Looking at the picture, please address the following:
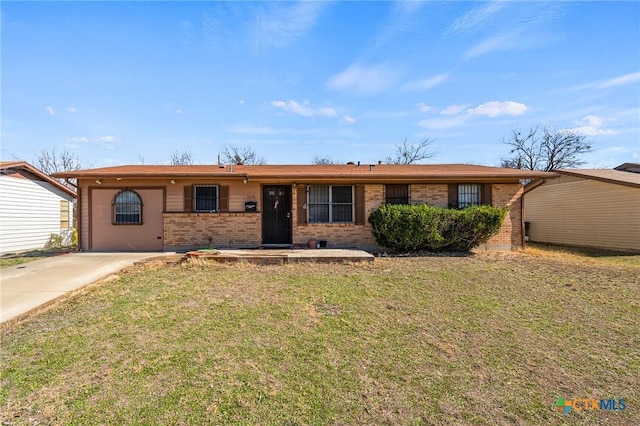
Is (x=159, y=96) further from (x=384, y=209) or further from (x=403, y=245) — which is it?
(x=403, y=245)

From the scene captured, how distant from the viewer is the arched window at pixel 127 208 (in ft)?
34.8

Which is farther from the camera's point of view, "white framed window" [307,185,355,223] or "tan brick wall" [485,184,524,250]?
"tan brick wall" [485,184,524,250]

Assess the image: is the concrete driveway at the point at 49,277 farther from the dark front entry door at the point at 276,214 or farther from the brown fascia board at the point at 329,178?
the dark front entry door at the point at 276,214

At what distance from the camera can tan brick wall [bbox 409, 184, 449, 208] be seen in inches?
425

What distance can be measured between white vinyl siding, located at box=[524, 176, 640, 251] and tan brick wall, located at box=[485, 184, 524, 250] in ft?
14.5

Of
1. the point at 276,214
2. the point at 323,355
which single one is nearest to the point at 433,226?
the point at 276,214

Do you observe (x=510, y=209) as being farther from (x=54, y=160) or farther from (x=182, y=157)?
(x=54, y=160)

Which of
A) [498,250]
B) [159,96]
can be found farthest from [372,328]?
[159,96]

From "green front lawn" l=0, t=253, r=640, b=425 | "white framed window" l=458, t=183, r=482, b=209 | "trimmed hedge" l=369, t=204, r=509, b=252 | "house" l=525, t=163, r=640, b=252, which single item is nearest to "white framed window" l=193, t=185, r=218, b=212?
"green front lawn" l=0, t=253, r=640, b=425

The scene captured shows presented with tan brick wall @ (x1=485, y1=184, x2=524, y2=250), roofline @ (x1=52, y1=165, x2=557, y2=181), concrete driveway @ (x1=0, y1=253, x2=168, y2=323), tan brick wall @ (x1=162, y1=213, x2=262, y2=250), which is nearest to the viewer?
concrete driveway @ (x1=0, y1=253, x2=168, y2=323)

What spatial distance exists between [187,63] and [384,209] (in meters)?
Answer: 8.16

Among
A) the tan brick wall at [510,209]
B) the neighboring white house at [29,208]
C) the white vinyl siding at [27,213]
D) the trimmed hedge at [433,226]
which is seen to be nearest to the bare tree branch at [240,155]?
the neighboring white house at [29,208]

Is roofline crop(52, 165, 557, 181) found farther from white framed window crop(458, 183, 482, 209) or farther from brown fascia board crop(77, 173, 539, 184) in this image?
white framed window crop(458, 183, 482, 209)

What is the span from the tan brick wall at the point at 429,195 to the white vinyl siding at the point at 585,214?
6999 millimetres
